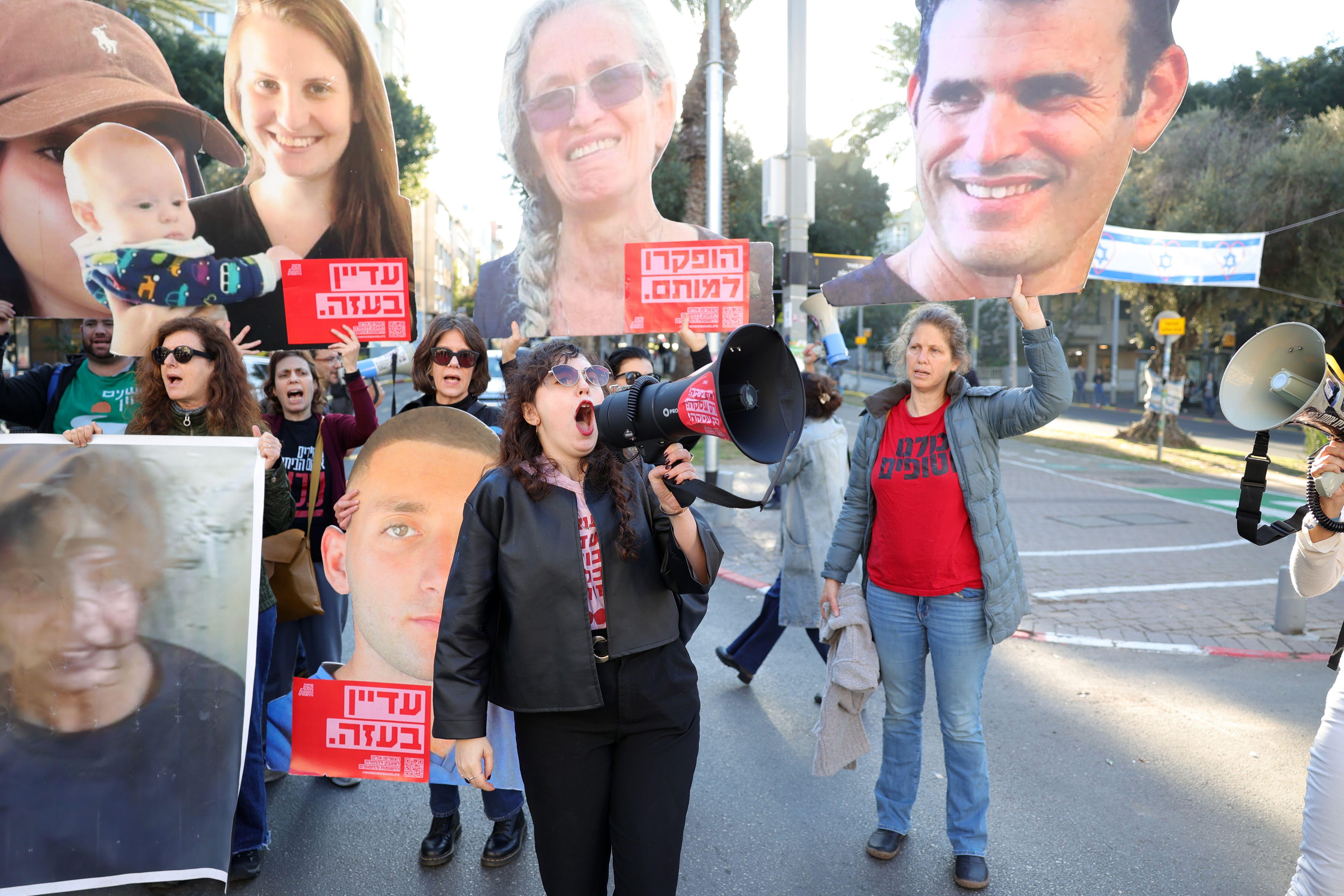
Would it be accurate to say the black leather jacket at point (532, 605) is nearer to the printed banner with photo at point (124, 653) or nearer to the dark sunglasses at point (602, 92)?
the printed banner with photo at point (124, 653)

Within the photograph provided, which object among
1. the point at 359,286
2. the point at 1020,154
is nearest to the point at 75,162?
the point at 359,286

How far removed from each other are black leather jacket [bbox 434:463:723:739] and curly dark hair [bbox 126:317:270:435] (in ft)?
4.58

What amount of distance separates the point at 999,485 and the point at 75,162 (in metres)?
4.07

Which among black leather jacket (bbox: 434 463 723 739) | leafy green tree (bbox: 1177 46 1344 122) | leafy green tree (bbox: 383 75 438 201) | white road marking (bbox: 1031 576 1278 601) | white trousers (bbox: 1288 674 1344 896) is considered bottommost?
white road marking (bbox: 1031 576 1278 601)

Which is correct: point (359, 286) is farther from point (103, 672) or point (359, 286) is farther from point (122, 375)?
point (103, 672)

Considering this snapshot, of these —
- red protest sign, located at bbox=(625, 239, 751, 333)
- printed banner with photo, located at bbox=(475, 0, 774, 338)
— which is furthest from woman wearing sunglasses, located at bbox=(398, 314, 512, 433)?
red protest sign, located at bbox=(625, 239, 751, 333)

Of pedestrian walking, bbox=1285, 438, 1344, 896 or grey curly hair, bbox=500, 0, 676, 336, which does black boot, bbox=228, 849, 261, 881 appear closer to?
grey curly hair, bbox=500, 0, 676, 336

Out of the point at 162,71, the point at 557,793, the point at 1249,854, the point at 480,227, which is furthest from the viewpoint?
the point at 480,227

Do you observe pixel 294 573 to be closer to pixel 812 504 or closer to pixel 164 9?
pixel 812 504

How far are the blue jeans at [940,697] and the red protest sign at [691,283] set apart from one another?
1.29 meters

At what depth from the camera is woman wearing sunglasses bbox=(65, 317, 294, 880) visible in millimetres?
2959

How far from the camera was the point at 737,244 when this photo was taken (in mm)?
3551

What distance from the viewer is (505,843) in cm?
311

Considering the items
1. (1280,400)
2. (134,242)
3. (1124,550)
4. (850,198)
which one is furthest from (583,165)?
(850,198)
